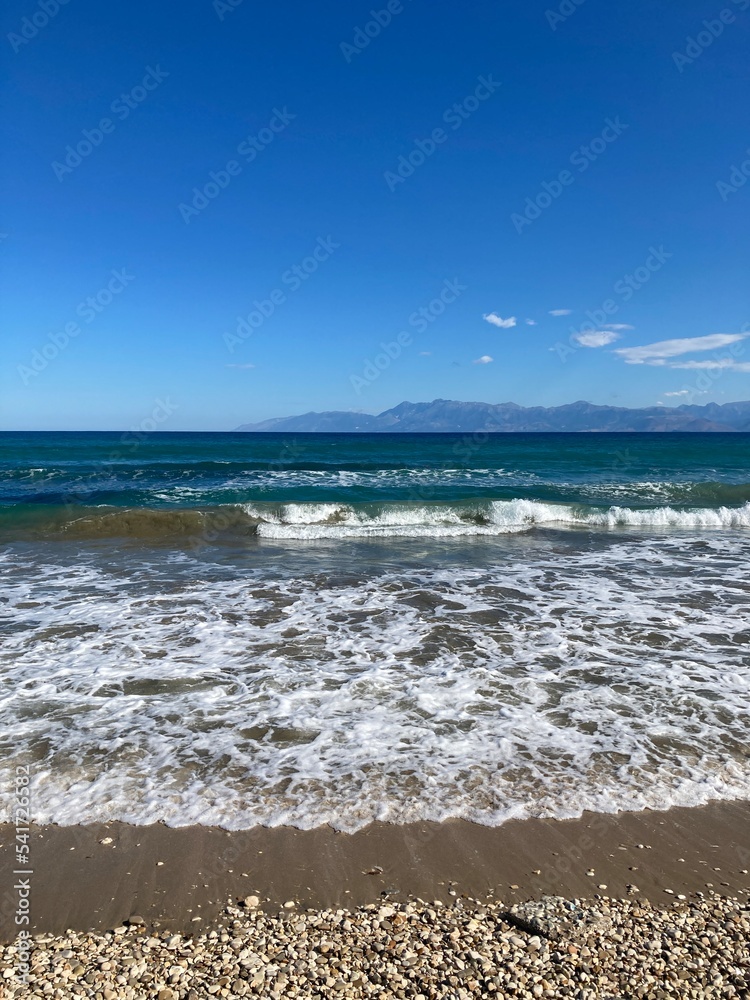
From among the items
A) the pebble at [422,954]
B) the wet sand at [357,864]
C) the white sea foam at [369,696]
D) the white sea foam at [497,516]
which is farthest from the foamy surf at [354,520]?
the pebble at [422,954]

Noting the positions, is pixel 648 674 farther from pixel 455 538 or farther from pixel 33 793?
pixel 455 538

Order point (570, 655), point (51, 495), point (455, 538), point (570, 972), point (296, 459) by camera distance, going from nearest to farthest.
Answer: point (570, 972) < point (570, 655) < point (455, 538) < point (51, 495) < point (296, 459)

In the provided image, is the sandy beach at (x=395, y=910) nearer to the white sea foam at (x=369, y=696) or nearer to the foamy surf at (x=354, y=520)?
the white sea foam at (x=369, y=696)

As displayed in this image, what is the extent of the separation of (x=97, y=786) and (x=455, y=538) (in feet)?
40.9

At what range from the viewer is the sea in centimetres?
453

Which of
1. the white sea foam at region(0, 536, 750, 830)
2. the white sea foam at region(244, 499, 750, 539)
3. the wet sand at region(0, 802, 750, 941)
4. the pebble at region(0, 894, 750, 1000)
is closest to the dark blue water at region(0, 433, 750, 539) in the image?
the white sea foam at region(244, 499, 750, 539)

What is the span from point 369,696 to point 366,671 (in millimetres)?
684

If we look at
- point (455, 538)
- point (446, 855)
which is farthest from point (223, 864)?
point (455, 538)

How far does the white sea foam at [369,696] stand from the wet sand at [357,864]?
20cm

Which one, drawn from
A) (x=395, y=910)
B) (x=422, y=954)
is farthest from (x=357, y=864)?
(x=422, y=954)

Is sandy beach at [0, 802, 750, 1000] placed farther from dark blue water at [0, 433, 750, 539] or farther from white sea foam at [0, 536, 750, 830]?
dark blue water at [0, 433, 750, 539]

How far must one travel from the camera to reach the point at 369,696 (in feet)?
20.4

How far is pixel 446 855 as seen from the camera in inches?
148

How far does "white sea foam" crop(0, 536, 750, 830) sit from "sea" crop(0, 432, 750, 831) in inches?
1.2
